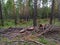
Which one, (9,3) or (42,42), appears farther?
(9,3)

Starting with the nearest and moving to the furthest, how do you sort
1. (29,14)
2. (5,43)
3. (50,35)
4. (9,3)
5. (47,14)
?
(5,43), (50,35), (9,3), (29,14), (47,14)

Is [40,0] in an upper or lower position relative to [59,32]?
upper

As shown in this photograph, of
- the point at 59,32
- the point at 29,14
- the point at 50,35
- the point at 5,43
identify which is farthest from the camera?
the point at 29,14

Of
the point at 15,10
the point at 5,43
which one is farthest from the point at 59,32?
the point at 15,10

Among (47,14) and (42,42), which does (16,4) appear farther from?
(42,42)

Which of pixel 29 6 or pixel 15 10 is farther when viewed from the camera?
pixel 29 6

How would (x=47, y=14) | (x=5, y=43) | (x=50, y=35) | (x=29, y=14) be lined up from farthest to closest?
1. (x=47, y=14)
2. (x=29, y=14)
3. (x=50, y=35)
4. (x=5, y=43)

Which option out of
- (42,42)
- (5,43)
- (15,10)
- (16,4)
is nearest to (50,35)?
(42,42)

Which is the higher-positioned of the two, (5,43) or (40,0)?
(40,0)

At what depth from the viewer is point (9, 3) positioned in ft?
81.9

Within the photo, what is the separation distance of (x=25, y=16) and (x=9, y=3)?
3695mm

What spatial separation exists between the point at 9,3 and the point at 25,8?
353cm

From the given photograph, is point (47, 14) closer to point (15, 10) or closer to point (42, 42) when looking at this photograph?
point (15, 10)

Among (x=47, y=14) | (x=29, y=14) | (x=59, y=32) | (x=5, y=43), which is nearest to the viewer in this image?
(x=5, y=43)
